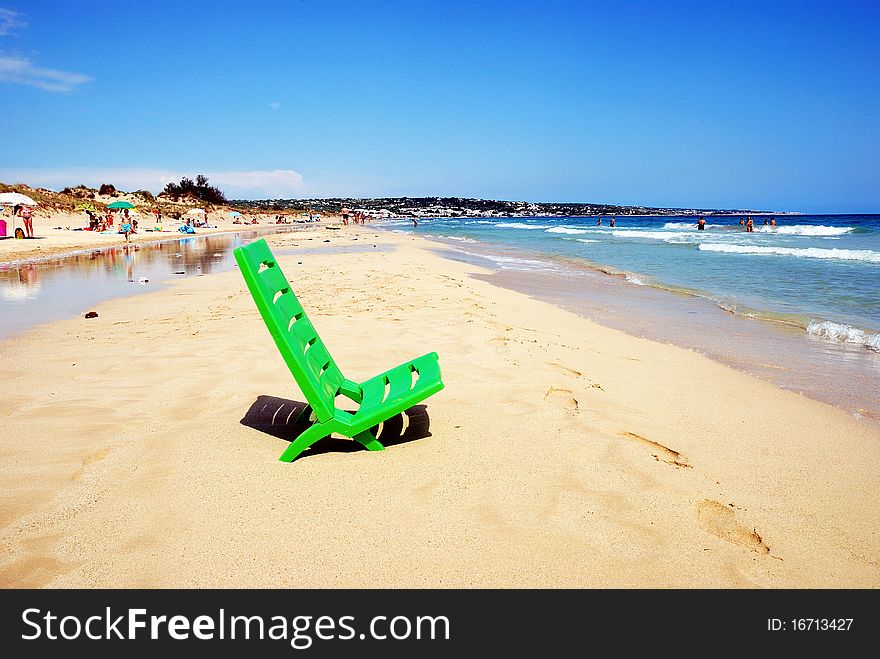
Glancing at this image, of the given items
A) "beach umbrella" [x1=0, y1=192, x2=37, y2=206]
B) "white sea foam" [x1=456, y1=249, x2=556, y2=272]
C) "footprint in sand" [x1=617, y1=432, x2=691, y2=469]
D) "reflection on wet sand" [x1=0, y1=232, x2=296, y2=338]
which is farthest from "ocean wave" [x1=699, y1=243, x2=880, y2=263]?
"beach umbrella" [x1=0, y1=192, x2=37, y2=206]

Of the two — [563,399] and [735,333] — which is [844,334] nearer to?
[735,333]

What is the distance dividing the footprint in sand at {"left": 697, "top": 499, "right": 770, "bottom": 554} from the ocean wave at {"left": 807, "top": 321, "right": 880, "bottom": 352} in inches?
240

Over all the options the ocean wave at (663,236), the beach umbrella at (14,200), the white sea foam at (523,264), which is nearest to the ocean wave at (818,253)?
the ocean wave at (663,236)

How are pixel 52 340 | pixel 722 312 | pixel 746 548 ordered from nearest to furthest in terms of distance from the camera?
pixel 746 548
pixel 52 340
pixel 722 312

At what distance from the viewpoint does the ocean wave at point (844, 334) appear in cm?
741

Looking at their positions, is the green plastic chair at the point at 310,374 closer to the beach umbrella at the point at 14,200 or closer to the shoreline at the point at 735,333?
the shoreline at the point at 735,333

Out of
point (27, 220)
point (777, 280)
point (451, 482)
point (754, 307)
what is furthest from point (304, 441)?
point (27, 220)

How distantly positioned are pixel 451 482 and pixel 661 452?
4.42 feet

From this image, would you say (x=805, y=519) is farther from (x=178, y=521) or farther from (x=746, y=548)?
(x=178, y=521)

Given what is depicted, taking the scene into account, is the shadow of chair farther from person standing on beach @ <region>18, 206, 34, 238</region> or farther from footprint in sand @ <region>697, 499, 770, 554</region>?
person standing on beach @ <region>18, 206, 34, 238</region>

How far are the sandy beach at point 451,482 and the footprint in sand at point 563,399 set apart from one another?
2 cm
